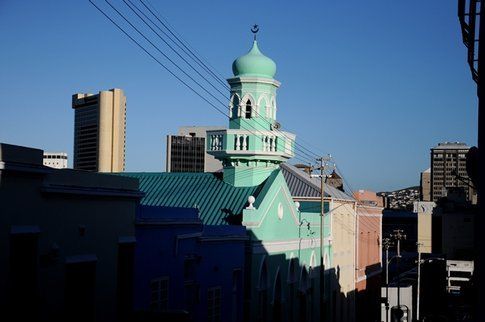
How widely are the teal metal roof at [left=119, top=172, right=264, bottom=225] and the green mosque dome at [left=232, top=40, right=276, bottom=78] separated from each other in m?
4.43

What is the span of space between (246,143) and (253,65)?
3205 millimetres

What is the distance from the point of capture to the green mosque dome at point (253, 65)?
3309cm

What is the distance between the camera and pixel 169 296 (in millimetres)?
20797

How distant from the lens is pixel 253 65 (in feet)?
109

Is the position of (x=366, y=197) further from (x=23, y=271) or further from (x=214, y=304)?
(x=23, y=271)

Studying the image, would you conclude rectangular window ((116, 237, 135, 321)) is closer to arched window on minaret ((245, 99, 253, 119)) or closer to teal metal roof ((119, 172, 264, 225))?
teal metal roof ((119, 172, 264, 225))

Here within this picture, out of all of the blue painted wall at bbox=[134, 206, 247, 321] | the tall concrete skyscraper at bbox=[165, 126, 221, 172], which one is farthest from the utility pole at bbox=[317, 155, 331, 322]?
the tall concrete skyscraper at bbox=[165, 126, 221, 172]

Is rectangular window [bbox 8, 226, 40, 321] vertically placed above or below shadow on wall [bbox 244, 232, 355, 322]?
above

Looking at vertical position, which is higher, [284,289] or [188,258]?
[188,258]

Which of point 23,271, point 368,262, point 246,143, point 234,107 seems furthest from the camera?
point 368,262

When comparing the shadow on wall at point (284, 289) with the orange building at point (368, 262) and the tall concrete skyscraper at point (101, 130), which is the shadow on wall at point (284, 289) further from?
the tall concrete skyscraper at point (101, 130)

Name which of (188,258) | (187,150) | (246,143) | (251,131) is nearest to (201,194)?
(246,143)

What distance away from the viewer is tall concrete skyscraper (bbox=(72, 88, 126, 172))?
10938cm

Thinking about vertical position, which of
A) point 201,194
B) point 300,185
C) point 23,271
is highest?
point 300,185
